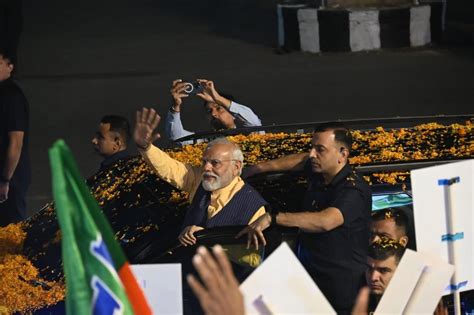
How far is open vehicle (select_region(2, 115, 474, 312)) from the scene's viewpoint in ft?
16.3

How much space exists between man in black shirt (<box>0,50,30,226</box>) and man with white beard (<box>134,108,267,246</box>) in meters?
1.93

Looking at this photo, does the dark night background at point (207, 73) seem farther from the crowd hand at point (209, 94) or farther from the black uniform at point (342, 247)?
the black uniform at point (342, 247)

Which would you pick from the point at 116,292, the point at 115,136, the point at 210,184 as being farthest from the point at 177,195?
the point at 116,292

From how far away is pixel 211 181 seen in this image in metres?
5.36

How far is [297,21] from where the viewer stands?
1419 centimetres

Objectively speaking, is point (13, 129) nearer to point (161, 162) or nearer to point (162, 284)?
point (161, 162)

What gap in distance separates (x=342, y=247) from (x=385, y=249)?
19cm

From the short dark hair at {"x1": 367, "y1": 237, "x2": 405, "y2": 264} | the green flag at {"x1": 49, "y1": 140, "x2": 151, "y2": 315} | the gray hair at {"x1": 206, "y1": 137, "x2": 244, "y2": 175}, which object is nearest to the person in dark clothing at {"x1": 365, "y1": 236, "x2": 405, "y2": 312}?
the short dark hair at {"x1": 367, "y1": 237, "x2": 405, "y2": 264}

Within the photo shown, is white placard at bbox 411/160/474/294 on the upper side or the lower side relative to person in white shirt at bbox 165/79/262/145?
upper

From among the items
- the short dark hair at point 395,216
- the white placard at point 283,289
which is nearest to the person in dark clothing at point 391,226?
the short dark hair at point 395,216

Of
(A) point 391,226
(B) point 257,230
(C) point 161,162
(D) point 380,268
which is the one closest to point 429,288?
(D) point 380,268

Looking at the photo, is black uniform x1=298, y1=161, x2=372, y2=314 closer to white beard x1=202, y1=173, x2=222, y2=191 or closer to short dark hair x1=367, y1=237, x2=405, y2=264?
short dark hair x1=367, y1=237, x2=405, y2=264

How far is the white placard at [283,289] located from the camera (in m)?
3.76

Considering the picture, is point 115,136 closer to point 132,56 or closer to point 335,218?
point 335,218
